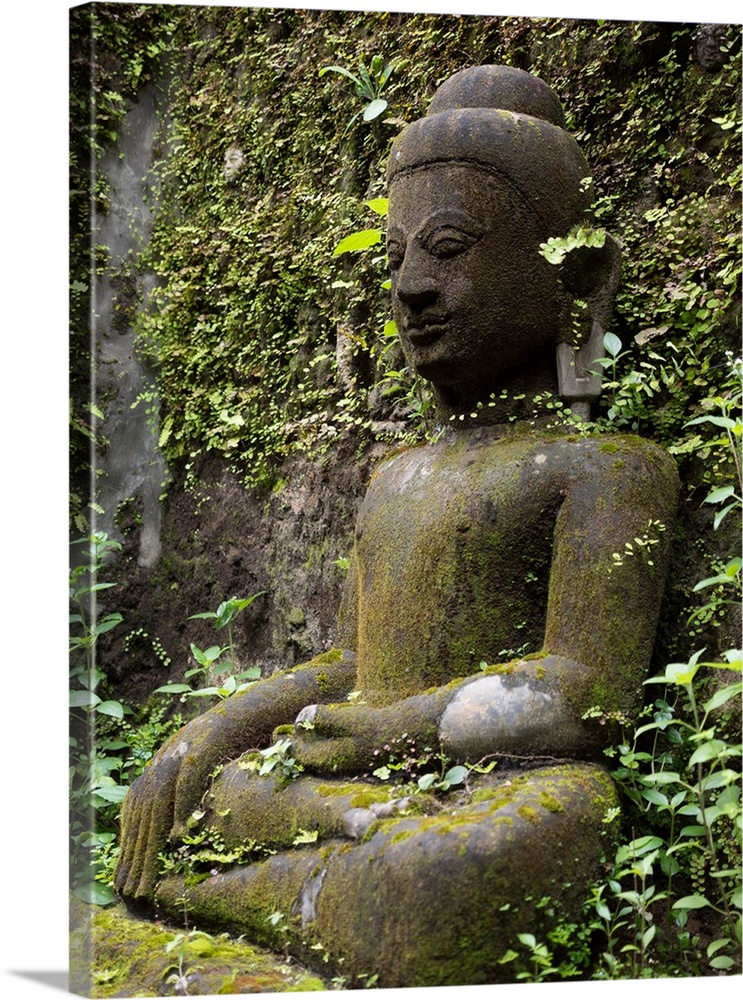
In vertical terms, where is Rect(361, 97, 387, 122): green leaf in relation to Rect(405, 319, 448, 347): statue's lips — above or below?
above

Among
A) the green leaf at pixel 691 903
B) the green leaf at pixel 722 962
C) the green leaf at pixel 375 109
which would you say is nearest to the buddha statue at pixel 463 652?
the green leaf at pixel 691 903

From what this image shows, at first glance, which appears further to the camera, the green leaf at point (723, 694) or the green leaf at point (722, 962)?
the green leaf at point (722, 962)

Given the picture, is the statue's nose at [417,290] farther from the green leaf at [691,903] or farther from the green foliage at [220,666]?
the green leaf at [691,903]

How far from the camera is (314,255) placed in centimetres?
744

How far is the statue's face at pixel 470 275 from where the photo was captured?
17.1 feet

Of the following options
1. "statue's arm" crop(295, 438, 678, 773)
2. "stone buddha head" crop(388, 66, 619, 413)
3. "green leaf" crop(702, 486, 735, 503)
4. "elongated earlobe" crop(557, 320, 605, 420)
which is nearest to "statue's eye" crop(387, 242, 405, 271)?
"stone buddha head" crop(388, 66, 619, 413)

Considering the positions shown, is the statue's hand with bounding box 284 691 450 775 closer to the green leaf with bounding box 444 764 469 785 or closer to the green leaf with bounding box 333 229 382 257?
the green leaf with bounding box 444 764 469 785

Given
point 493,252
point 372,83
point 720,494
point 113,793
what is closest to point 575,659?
point 720,494

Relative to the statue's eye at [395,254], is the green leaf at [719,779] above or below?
below

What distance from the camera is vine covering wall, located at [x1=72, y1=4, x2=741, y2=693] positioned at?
18.1 ft

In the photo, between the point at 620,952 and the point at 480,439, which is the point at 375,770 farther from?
the point at 480,439

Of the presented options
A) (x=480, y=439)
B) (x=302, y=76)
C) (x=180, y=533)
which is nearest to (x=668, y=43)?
(x=480, y=439)

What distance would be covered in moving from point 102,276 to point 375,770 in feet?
7.36

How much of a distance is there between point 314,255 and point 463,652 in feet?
9.99
